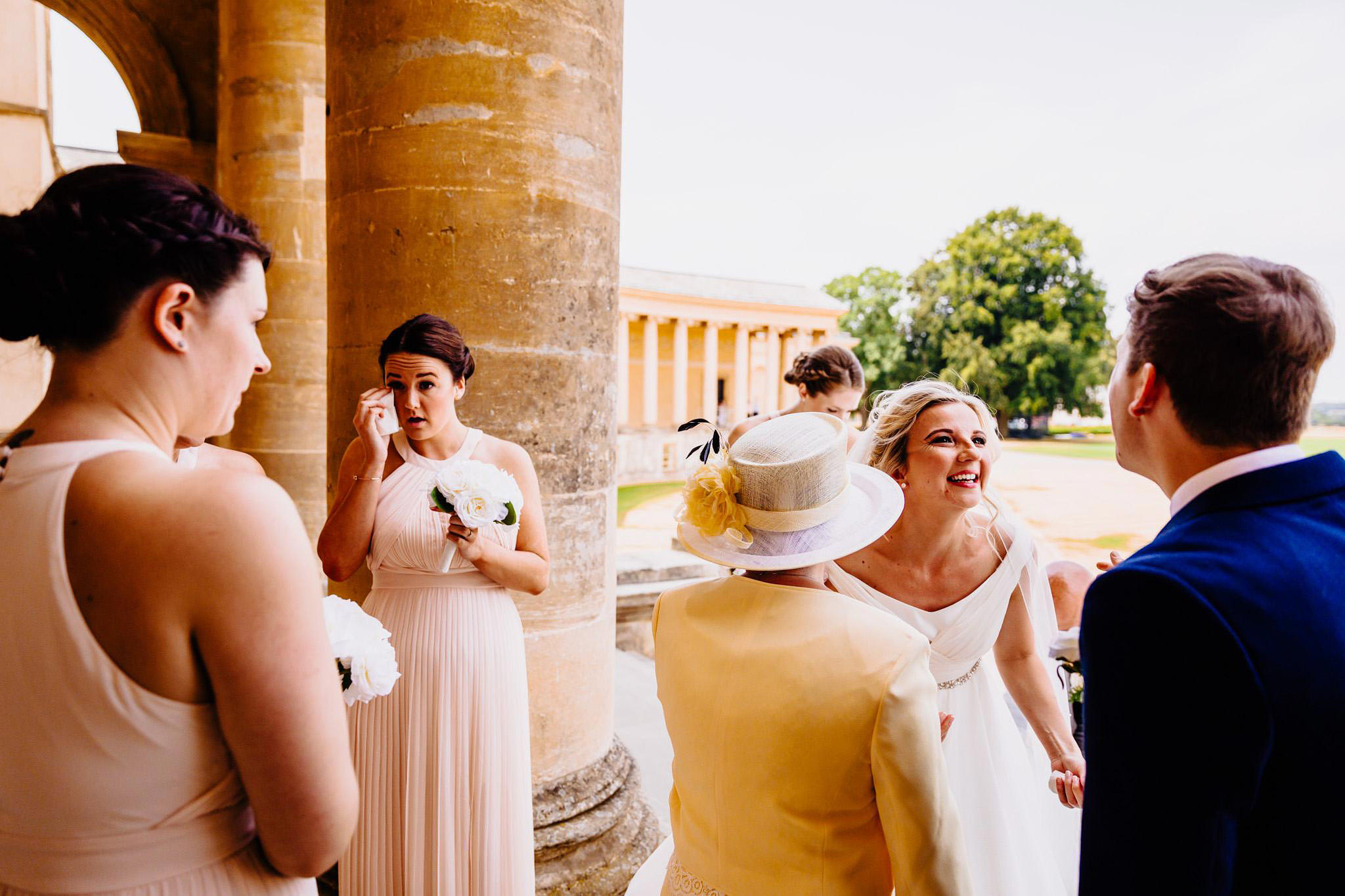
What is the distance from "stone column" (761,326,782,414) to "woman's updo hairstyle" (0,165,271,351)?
43.2 m

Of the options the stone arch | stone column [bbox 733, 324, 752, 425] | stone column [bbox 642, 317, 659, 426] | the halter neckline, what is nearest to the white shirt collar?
the halter neckline

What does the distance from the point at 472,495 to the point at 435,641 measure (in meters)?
0.53

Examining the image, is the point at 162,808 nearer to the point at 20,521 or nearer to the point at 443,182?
the point at 20,521

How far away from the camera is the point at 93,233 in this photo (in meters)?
1.07

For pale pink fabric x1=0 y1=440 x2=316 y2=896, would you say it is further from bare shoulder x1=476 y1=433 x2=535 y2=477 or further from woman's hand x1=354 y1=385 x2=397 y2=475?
bare shoulder x1=476 y1=433 x2=535 y2=477

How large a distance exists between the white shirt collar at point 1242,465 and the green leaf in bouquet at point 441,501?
201 cm

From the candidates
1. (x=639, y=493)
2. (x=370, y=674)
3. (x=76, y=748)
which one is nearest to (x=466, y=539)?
(x=370, y=674)

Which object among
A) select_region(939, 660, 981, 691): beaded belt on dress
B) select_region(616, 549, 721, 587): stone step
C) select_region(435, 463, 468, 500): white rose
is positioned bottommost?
select_region(616, 549, 721, 587): stone step

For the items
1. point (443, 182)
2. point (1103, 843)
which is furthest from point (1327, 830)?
point (443, 182)

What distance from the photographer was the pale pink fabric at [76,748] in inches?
41.3

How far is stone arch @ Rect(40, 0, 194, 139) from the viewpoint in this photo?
6.64 m

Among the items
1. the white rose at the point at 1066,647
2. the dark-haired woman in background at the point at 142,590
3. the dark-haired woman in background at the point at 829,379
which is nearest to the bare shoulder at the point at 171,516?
the dark-haired woman in background at the point at 142,590

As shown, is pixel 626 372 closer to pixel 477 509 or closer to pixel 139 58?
pixel 139 58

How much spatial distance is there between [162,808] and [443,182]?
93.3 inches
